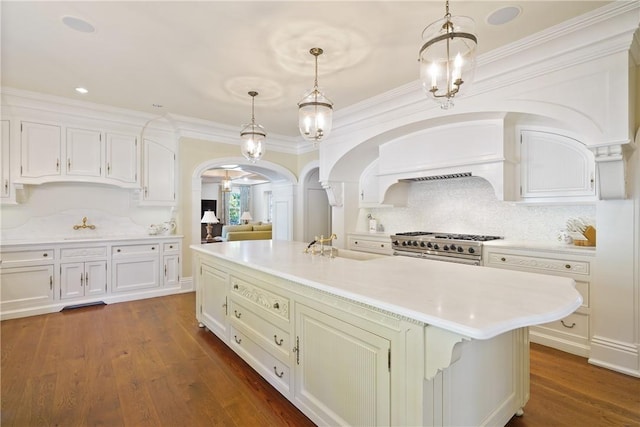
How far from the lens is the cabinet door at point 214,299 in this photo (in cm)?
290

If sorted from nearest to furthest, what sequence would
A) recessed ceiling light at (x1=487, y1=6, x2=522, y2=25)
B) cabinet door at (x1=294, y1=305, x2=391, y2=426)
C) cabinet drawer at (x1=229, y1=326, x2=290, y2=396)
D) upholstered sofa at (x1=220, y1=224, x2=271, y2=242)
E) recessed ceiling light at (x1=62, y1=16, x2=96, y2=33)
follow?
cabinet door at (x1=294, y1=305, x2=391, y2=426), cabinet drawer at (x1=229, y1=326, x2=290, y2=396), recessed ceiling light at (x1=487, y1=6, x2=522, y2=25), recessed ceiling light at (x1=62, y1=16, x2=96, y2=33), upholstered sofa at (x1=220, y1=224, x2=271, y2=242)

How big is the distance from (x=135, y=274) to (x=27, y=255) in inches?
48.3

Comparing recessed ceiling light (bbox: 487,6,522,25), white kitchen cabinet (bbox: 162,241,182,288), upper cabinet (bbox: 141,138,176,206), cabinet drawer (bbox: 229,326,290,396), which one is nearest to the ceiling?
recessed ceiling light (bbox: 487,6,522,25)

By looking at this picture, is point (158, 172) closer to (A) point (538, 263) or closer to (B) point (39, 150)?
(B) point (39, 150)

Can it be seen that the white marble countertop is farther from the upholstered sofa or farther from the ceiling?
the upholstered sofa

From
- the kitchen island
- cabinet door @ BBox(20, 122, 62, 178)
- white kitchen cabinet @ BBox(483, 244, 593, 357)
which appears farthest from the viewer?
cabinet door @ BBox(20, 122, 62, 178)

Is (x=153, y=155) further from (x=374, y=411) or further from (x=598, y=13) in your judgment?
(x=598, y=13)

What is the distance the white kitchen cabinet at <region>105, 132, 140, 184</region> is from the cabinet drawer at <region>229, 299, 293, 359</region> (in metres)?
3.16

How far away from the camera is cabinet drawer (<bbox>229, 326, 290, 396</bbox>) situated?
6.82 feet

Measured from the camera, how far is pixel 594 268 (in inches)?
104

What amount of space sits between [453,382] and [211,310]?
8.18ft

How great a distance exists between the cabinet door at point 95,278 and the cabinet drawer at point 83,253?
11 cm

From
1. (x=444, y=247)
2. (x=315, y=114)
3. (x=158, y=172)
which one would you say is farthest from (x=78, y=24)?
(x=444, y=247)

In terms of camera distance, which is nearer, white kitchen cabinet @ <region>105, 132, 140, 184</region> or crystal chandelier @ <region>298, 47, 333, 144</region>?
crystal chandelier @ <region>298, 47, 333, 144</region>
